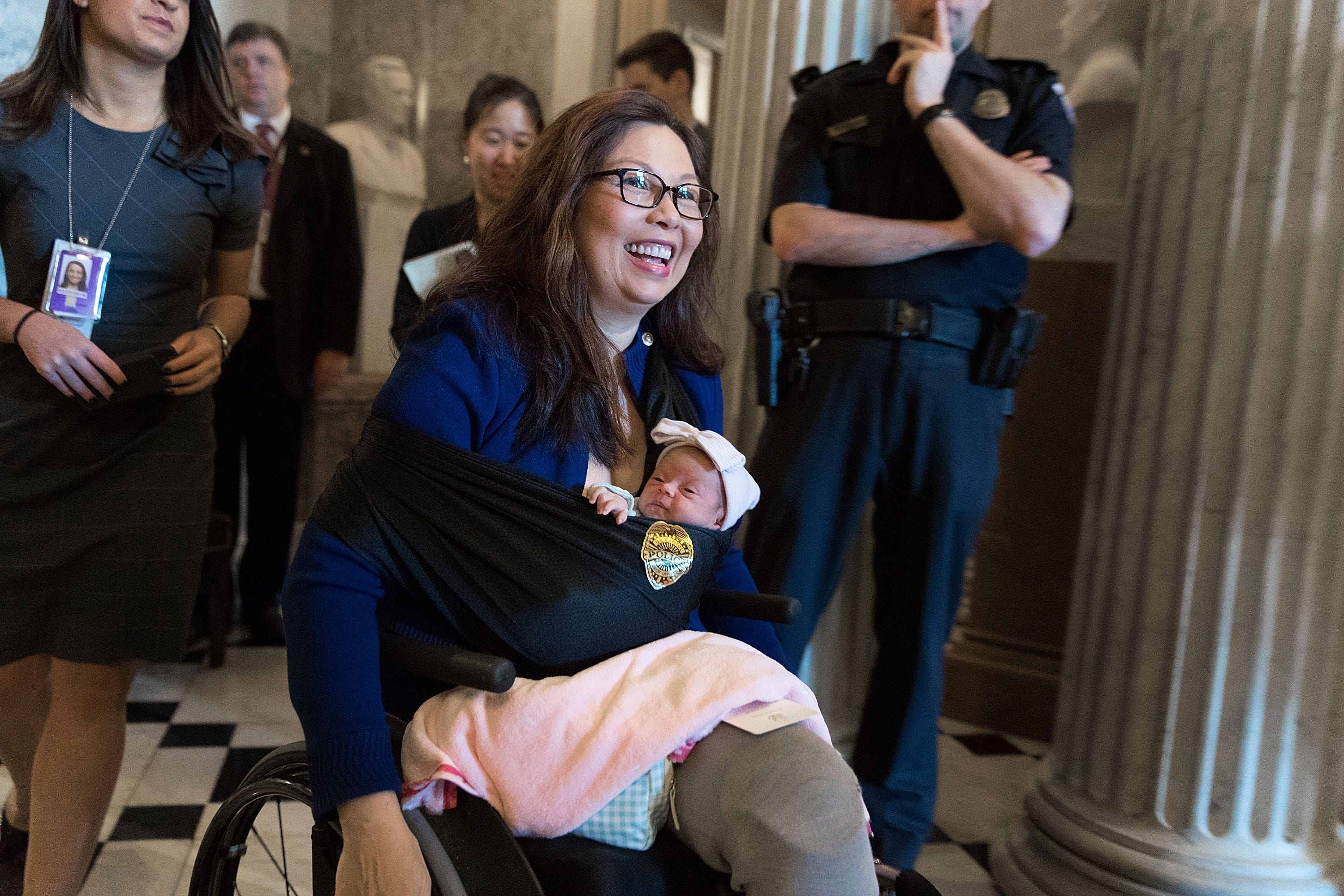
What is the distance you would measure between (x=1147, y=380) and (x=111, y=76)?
186 centimetres

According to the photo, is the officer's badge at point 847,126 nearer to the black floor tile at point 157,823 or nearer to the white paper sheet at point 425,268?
the white paper sheet at point 425,268

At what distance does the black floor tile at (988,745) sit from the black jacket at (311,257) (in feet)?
7.71

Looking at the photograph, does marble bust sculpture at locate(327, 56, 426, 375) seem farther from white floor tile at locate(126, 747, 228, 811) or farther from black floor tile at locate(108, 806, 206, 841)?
black floor tile at locate(108, 806, 206, 841)

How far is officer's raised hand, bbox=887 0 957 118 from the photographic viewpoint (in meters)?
1.90

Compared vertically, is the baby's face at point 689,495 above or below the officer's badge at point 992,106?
below

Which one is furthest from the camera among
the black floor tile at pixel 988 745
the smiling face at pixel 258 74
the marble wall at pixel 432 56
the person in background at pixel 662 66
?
the marble wall at pixel 432 56

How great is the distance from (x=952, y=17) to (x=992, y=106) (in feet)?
0.61

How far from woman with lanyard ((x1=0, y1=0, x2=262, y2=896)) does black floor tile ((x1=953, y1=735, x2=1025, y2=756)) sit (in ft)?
6.99

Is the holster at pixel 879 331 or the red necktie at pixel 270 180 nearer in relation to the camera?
the holster at pixel 879 331

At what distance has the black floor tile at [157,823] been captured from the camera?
6.97 feet

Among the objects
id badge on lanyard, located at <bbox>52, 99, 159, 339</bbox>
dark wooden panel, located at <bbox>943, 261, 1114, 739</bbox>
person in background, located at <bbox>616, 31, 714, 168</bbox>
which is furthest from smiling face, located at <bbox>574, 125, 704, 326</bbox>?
dark wooden panel, located at <bbox>943, 261, 1114, 739</bbox>

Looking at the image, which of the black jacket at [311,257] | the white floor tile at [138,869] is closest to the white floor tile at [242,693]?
the white floor tile at [138,869]

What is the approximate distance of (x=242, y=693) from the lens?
2.99 m

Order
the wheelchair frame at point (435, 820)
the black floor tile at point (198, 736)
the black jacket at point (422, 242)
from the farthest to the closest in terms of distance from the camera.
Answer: the black floor tile at point (198, 736)
the black jacket at point (422, 242)
the wheelchair frame at point (435, 820)
